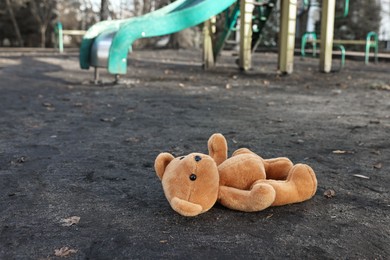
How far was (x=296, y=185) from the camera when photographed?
7.00 ft

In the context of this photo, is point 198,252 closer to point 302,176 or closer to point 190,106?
point 302,176

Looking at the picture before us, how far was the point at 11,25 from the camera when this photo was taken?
28.7 meters

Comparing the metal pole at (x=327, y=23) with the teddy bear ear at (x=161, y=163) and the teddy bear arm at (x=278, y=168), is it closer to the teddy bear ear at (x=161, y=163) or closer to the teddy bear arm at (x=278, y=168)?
the teddy bear arm at (x=278, y=168)

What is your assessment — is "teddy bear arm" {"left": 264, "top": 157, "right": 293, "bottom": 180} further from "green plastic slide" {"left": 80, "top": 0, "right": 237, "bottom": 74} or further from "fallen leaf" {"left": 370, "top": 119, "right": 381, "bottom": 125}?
"green plastic slide" {"left": 80, "top": 0, "right": 237, "bottom": 74}

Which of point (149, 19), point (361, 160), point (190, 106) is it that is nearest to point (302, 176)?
point (361, 160)

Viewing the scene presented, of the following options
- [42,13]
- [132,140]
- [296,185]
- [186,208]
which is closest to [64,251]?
[186,208]

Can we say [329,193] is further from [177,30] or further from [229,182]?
[177,30]

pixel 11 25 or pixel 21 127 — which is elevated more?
pixel 11 25

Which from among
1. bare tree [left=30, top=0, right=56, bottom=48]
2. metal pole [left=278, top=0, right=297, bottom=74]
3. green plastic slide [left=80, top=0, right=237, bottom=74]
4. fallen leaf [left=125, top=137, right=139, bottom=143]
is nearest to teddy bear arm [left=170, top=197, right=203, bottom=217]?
fallen leaf [left=125, top=137, right=139, bottom=143]

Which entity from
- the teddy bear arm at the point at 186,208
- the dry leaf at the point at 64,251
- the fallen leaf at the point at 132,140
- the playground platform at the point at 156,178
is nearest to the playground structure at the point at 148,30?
the playground platform at the point at 156,178

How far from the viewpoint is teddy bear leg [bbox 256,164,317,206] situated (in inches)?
82.3

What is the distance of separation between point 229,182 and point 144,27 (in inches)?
210

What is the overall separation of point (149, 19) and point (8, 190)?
517cm

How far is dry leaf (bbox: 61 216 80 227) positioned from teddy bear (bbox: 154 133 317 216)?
39 centimetres
